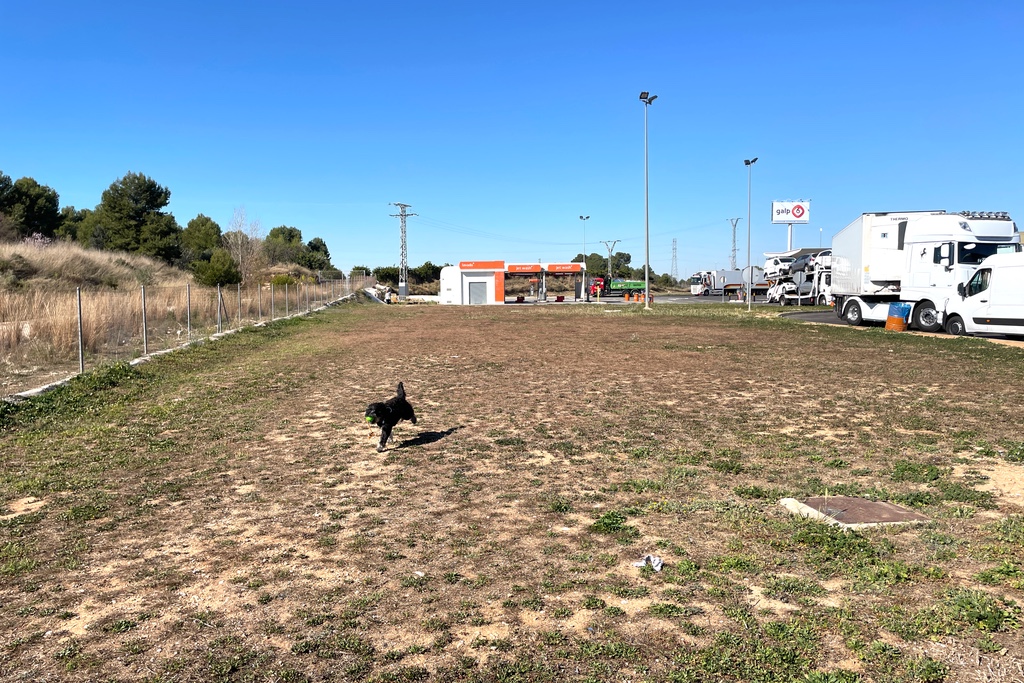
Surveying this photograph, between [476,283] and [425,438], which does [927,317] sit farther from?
[476,283]

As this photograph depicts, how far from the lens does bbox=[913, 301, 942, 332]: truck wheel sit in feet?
70.5

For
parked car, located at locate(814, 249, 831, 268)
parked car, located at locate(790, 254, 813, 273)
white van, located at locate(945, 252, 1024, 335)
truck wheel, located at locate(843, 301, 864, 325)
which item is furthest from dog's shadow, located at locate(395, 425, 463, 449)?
parked car, located at locate(790, 254, 813, 273)

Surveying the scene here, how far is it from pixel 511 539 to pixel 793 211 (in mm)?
96319

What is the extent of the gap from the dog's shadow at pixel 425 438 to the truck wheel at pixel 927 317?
20.0 metres

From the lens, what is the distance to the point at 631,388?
36.1 feet

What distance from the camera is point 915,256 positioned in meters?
22.0

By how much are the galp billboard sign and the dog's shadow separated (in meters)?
93.1

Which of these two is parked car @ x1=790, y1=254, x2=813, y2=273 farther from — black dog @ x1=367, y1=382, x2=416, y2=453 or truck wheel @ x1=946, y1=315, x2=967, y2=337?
black dog @ x1=367, y1=382, x2=416, y2=453

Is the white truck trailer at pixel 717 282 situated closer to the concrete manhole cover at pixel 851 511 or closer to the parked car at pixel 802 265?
the parked car at pixel 802 265

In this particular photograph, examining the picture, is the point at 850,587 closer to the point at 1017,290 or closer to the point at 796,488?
the point at 796,488

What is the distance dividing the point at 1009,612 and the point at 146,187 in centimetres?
6522

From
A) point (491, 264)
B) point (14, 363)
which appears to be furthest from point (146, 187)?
point (14, 363)

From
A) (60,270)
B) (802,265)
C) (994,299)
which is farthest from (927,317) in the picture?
(60,270)

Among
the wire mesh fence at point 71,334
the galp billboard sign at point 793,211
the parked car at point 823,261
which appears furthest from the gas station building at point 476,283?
the galp billboard sign at point 793,211
